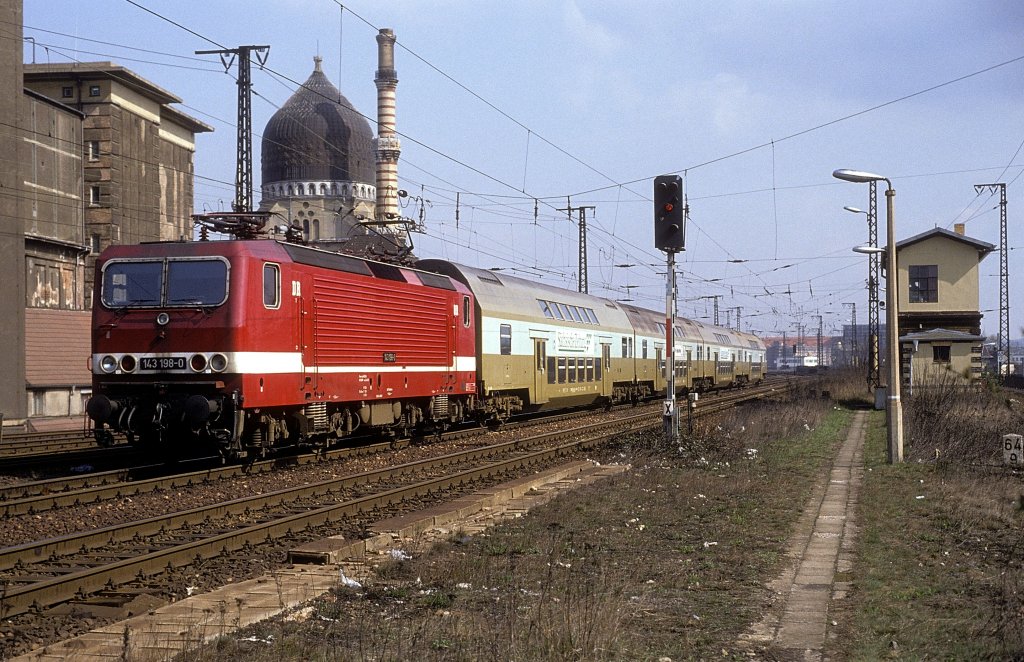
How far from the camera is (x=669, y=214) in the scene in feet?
65.1

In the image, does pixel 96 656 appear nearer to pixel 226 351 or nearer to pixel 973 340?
pixel 226 351

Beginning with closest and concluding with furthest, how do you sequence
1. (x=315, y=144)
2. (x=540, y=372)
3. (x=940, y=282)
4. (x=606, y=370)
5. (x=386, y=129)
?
(x=540, y=372), (x=606, y=370), (x=940, y=282), (x=386, y=129), (x=315, y=144)

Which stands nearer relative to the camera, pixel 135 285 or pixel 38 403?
pixel 135 285

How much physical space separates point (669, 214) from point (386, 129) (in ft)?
243

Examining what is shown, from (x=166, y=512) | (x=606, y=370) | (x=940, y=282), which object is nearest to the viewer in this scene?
(x=166, y=512)

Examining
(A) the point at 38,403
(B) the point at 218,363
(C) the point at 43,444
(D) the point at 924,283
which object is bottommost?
(C) the point at 43,444

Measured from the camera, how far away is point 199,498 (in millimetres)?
14227

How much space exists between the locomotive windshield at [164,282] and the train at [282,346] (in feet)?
0.07

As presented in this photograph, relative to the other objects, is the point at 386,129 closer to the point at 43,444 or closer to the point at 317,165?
the point at 317,165

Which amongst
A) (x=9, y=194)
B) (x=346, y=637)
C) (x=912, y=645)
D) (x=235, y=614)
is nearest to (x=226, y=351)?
(x=235, y=614)

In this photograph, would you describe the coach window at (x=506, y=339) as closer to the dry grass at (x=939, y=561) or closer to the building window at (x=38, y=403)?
the dry grass at (x=939, y=561)

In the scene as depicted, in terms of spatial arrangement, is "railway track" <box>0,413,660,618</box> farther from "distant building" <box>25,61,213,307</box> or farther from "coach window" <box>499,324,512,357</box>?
"distant building" <box>25,61,213,307</box>

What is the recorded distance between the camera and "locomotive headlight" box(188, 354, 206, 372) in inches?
621

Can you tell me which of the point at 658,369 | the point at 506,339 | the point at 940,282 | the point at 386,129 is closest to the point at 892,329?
the point at 506,339
